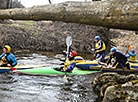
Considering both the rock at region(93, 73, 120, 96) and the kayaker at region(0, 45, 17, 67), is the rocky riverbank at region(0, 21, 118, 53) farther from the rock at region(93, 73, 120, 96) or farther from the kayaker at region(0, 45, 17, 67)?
the rock at region(93, 73, 120, 96)

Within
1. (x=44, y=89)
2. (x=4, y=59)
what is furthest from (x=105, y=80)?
(x=4, y=59)

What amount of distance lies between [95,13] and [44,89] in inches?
203

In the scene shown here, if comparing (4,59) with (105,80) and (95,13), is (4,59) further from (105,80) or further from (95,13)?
(95,13)

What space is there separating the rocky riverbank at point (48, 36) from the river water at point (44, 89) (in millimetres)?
7468

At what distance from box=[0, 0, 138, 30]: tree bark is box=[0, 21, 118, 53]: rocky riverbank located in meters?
13.0

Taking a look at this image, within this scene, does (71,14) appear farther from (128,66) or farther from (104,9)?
(128,66)

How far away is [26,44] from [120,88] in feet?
38.2

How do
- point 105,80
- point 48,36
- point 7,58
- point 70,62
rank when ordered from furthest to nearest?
point 48,36 → point 70,62 → point 7,58 → point 105,80

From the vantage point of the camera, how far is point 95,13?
5.91ft

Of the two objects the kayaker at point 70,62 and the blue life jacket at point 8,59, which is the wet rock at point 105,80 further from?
the blue life jacket at point 8,59

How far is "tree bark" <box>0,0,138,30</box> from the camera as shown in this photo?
1629mm

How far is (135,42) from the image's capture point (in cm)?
2111

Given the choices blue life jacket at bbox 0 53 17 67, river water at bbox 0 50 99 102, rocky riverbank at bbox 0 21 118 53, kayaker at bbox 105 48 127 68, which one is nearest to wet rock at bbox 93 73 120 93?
river water at bbox 0 50 99 102

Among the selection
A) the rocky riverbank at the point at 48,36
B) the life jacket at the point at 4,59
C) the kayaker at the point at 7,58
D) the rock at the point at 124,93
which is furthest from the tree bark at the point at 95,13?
the rocky riverbank at the point at 48,36
